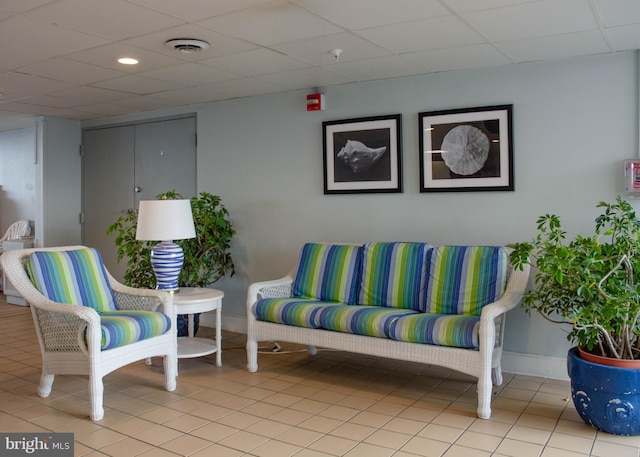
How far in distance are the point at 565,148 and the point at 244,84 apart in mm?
2451

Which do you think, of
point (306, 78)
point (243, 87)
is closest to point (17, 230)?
point (243, 87)

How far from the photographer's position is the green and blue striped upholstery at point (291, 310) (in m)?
3.74

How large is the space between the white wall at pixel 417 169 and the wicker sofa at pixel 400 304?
0.38 m

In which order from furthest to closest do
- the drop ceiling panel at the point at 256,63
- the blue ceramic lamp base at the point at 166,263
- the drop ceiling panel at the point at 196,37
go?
1. the blue ceramic lamp base at the point at 166,263
2. the drop ceiling panel at the point at 256,63
3. the drop ceiling panel at the point at 196,37

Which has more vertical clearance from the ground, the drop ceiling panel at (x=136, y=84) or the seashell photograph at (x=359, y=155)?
the drop ceiling panel at (x=136, y=84)

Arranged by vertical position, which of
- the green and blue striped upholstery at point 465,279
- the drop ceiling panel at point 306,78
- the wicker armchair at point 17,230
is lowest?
the green and blue striped upholstery at point 465,279

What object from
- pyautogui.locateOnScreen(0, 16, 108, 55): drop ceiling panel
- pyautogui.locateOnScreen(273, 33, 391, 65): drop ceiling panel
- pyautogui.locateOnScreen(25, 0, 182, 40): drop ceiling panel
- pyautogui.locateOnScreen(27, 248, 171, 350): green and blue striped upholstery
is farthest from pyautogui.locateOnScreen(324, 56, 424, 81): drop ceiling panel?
pyautogui.locateOnScreen(27, 248, 171, 350): green and blue striped upholstery

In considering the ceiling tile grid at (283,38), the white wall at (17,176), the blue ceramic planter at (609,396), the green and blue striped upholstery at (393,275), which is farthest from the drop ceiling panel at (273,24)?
the white wall at (17,176)

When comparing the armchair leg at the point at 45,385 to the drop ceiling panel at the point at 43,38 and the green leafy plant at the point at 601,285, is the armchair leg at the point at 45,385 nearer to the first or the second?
the drop ceiling panel at the point at 43,38

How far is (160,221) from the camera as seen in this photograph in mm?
3969

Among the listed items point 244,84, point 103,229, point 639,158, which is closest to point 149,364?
point 244,84

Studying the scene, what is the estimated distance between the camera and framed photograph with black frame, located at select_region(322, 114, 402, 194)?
4340 mm

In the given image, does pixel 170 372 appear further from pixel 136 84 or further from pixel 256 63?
pixel 136 84

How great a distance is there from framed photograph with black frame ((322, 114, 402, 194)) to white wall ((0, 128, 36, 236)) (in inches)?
150
